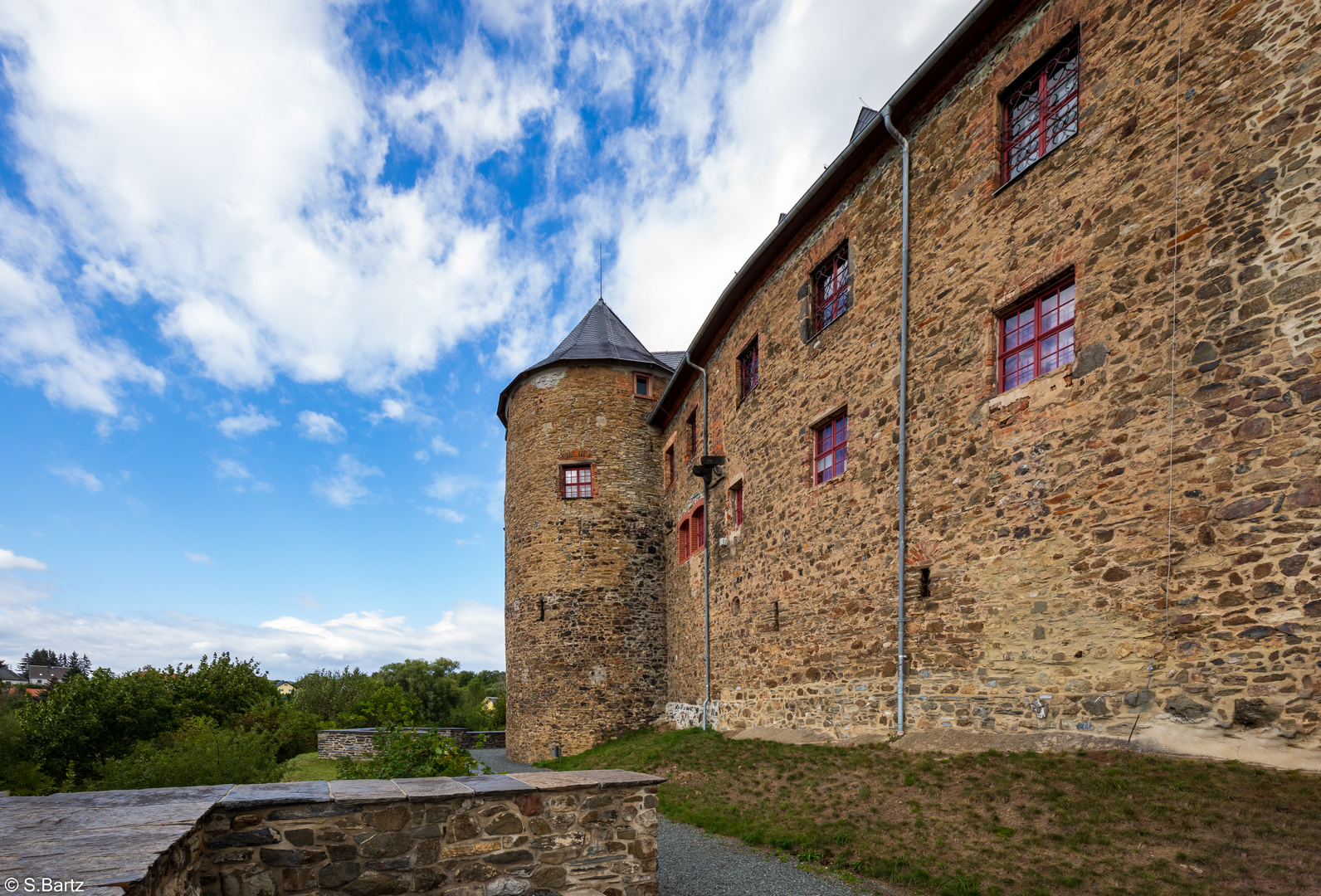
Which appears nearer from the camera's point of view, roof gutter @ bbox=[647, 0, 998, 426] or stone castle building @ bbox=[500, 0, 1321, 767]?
stone castle building @ bbox=[500, 0, 1321, 767]

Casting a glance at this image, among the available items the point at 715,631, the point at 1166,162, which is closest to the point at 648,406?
the point at 715,631

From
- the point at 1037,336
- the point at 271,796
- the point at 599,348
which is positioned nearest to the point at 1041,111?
the point at 1037,336

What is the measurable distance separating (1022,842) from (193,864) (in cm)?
553

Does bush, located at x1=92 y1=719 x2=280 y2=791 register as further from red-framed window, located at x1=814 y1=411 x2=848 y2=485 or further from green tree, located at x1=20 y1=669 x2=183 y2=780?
red-framed window, located at x1=814 y1=411 x2=848 y2=485

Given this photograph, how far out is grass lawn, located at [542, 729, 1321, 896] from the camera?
417 centimetres

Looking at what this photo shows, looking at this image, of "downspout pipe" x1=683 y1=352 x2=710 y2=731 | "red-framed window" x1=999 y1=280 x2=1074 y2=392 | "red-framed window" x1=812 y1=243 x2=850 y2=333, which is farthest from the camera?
"downspout pipe" x1=683 y1=352 x2=710 y2=731

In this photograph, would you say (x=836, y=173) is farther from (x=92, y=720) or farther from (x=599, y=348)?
(x=92, y=720)

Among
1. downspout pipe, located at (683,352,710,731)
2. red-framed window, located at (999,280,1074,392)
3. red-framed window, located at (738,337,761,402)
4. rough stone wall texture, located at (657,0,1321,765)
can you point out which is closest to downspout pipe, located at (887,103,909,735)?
rough stone wall texture, located at (657,0,1321,765)

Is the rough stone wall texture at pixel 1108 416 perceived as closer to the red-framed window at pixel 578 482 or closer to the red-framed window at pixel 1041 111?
the red-framed window at pixel 1041 111

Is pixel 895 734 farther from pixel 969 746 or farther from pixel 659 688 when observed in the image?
Answer: pixel 659 688

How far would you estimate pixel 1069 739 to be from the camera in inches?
232

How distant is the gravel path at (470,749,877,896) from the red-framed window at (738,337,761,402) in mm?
8060

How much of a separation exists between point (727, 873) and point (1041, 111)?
841 centimetres

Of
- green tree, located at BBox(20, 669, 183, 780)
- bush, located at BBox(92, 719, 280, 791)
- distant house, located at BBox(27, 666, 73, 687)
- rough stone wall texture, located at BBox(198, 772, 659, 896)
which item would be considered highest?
rough stone wall texture, located at BBox(198, 772, 659, 896)
